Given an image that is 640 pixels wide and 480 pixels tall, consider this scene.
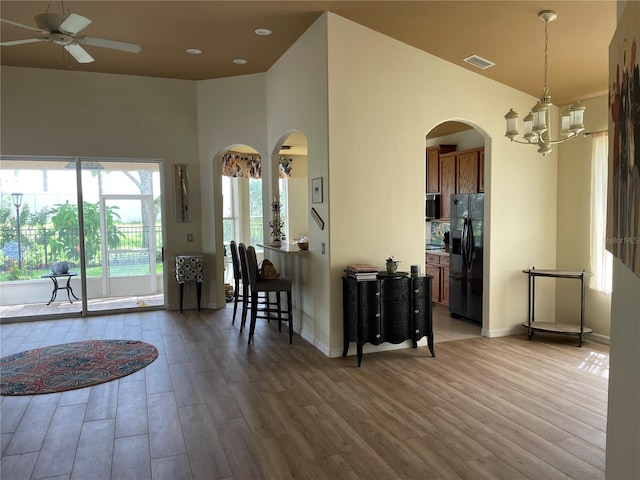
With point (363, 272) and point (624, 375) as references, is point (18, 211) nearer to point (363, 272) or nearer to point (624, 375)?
point (363, 272)

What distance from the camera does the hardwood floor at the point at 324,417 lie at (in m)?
2.75

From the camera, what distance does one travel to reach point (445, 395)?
378 centimetres

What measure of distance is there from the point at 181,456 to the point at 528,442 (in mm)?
2195

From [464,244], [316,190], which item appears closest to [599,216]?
[464,244]

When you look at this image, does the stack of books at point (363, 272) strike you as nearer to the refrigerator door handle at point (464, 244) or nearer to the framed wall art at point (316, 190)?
the framed wall art at point (316, 190)

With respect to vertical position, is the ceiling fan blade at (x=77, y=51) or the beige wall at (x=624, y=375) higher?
the ceiling fan blade at (x=77, y=51)

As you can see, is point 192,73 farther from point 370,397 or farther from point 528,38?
point 370,397

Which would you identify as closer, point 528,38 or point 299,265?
point 528,38

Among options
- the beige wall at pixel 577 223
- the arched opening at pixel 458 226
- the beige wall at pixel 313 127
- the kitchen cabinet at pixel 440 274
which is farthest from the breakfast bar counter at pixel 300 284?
the beige wall at pixel 577 223

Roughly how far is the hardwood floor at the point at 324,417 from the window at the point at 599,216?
0.80 m

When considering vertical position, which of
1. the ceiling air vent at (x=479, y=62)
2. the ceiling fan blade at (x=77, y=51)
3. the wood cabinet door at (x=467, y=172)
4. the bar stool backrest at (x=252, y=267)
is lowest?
the bar stool backrest at (x=252, y=267)

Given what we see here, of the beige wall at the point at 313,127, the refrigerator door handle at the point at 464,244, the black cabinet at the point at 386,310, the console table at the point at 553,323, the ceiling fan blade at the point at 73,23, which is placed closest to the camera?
the ceiling fan blade at the point at 73,23

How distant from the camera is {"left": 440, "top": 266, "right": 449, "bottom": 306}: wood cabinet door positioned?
277 inches

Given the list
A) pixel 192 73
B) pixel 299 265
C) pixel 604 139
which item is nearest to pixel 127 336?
pixel 299 265
